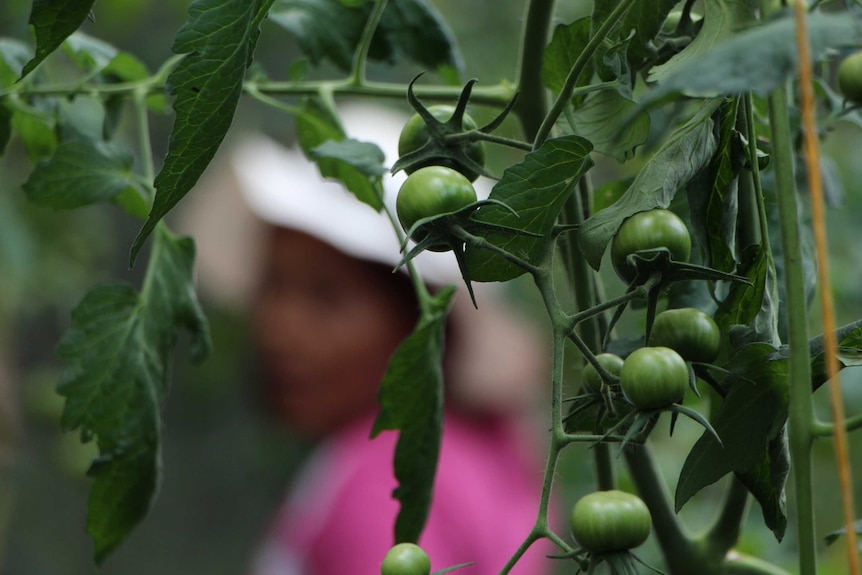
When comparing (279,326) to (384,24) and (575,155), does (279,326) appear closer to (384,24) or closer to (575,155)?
(384,24)

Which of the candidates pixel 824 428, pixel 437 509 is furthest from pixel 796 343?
pixel 437 509

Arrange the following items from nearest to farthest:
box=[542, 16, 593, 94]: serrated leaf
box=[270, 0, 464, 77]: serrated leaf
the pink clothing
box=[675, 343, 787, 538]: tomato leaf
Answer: box=[675, 343, 787, 538]: tomato leaf, box=[542, 16, 593, 94]: serrated leaf, box=[270, 0, 464, 77]: serrated leaf, the pink clothing

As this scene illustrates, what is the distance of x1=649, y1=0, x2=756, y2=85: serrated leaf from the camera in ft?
Answer: 1.12

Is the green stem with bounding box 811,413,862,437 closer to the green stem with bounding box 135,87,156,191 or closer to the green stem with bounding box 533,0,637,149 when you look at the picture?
the green stem with bounding box 533,0,637,149

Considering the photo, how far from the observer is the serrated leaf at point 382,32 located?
696 mm

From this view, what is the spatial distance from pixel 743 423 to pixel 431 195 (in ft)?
0.46

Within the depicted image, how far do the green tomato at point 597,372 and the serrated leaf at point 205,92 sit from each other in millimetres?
159

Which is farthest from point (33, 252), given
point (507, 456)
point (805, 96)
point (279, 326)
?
point (805, 96)

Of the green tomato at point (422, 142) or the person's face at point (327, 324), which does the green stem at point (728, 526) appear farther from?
the person's face at point (327, 324)

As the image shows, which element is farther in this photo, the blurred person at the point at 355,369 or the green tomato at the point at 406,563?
the blurred person at the point at 355,369

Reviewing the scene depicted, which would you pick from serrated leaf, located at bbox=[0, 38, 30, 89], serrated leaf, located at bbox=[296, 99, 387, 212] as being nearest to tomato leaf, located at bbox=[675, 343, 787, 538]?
serrated leaf, located at bbox=[296, 99, 387, 212]

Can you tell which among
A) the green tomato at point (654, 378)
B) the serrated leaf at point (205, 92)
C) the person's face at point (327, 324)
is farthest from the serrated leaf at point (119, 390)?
the person's face at point (327, 324)

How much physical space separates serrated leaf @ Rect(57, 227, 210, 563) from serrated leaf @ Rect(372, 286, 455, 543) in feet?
0.45

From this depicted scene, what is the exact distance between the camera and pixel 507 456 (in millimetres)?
2291
